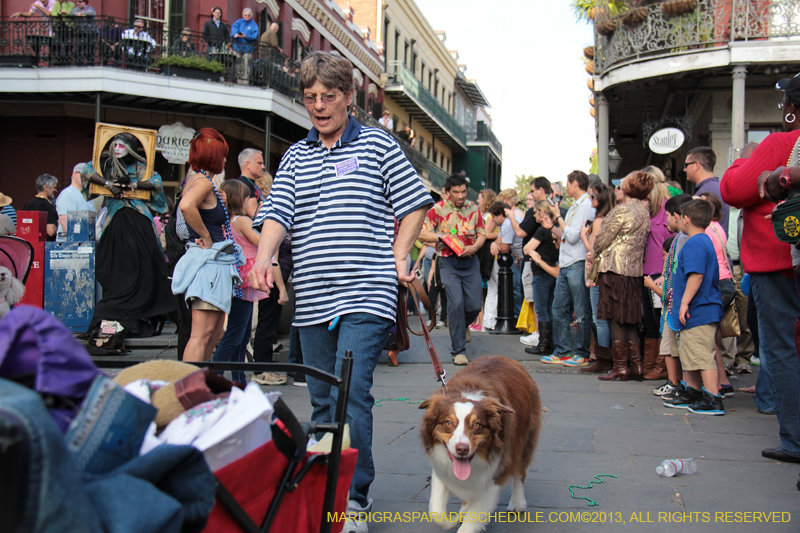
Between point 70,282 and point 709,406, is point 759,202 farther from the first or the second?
point 70,282

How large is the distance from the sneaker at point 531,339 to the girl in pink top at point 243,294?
13.6 feet

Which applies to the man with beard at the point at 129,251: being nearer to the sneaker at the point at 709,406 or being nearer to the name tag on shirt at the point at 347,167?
the name tag on shirt at the point at 347,167

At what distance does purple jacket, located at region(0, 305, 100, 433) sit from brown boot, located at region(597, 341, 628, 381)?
684 centimetres

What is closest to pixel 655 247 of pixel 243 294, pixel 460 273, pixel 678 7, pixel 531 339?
pixel 460 273

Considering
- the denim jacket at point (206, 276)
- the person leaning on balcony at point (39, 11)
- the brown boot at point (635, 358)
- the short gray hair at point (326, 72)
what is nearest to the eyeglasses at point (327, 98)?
the short gray hair at point (326, 72)

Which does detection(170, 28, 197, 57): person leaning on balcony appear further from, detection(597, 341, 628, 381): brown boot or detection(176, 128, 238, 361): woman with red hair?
detection(597, 341, 628, 381): brown boot

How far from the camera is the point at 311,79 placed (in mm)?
3332

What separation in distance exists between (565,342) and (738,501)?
4.87 metres

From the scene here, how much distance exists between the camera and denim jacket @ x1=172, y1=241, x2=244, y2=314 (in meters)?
4.80

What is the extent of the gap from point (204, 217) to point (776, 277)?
390cm

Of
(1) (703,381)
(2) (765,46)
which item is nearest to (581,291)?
(1) (703,381)

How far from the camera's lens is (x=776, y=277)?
4371 millimetres

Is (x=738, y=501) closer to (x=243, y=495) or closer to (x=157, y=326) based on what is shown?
(x=243, y=495)

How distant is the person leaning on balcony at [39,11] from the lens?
54.2ft
